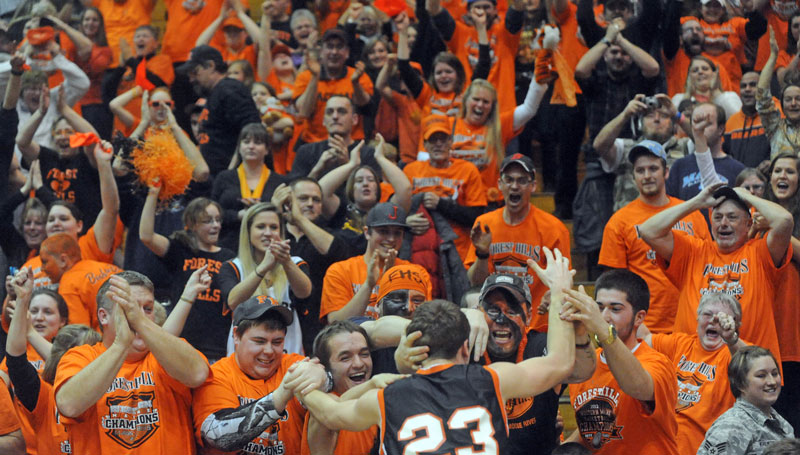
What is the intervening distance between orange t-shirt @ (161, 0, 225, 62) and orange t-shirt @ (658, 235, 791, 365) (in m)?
7.51

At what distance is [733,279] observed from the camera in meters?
7.67

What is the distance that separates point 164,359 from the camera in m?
5.69

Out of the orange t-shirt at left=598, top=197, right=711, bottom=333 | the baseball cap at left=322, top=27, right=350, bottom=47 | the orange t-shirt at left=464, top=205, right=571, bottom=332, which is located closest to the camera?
→ the orange t-shirt at left=598, top=197, right=711, bottom=333

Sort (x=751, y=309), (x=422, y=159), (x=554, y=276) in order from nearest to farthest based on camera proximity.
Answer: (x=554, y=276), (x=751, y=309), (x=422, y=159)

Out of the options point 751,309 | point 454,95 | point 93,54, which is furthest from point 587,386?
point 93,54

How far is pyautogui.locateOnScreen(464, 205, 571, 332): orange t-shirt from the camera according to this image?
28.0ft

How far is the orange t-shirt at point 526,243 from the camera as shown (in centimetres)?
853

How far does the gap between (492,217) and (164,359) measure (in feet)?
12.3

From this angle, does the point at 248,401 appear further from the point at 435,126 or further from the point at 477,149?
the point at 477,149

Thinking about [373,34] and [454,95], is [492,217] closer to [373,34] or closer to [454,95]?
[454,95]

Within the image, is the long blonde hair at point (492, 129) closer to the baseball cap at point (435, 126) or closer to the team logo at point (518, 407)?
the baseball cap at point (435, 126)

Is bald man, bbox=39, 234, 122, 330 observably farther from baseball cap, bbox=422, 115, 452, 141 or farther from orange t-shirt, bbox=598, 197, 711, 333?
orange t-shirt, bbox=598, 197, 711, 333

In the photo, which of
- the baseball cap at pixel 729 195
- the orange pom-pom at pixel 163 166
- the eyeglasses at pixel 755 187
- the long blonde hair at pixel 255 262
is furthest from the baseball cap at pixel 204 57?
the baseball cap at pixel 729 195

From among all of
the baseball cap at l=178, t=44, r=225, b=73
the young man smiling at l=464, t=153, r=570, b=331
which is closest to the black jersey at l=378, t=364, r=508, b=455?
the young man smiling at l=464, t=153, r=570, b=331
